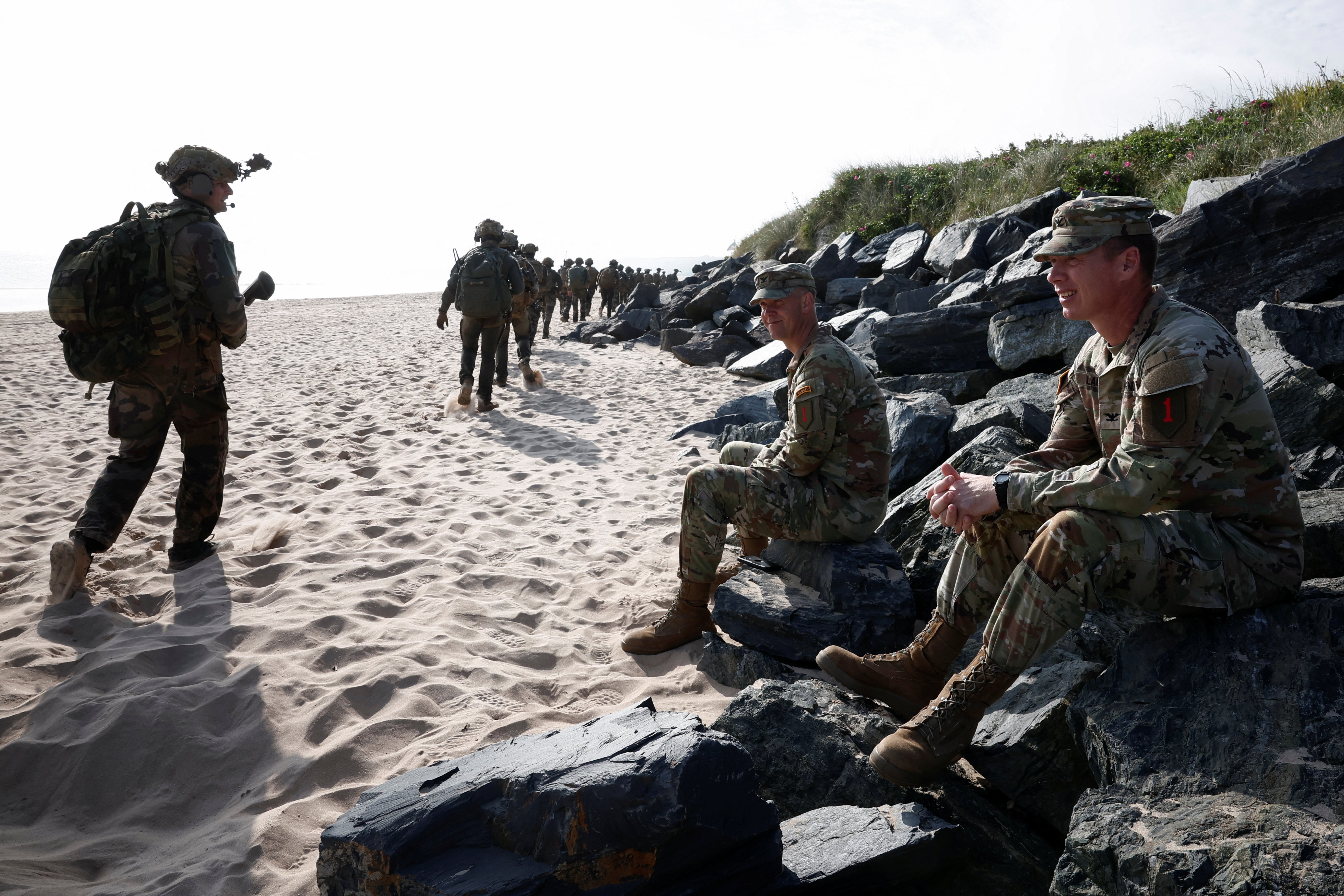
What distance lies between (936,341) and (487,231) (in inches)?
236

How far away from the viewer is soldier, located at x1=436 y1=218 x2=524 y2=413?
9656 mm

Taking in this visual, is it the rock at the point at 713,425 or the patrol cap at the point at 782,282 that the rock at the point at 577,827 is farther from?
the rock at the point at 713,425

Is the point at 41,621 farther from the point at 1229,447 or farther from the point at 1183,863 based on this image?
the point at 1229,447

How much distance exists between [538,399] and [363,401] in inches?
89.2

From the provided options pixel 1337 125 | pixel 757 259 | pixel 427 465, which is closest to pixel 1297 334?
pixel 1337 125

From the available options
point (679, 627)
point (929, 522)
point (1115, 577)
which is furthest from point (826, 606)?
point (1115, 577)

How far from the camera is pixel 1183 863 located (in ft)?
5.49

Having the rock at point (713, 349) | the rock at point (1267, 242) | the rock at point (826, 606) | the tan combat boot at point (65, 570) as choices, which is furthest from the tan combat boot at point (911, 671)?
the rock at point (713, 349)

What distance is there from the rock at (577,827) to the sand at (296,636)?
1.99 feet

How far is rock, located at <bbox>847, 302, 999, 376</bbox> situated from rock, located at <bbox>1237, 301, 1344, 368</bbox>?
251 cm

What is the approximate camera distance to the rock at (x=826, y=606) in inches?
134

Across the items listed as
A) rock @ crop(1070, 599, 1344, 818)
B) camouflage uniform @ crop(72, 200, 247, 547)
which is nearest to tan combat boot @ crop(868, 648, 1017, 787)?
rock @ crop(1070, 599, 1344, 818)

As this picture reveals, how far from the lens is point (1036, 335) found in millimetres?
6273

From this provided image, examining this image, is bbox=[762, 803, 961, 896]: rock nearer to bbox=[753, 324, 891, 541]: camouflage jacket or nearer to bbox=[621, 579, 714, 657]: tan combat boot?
bbox=[621, 579, 714, 657]: tan combat boot
